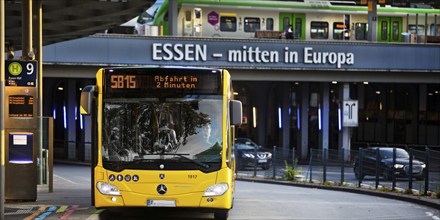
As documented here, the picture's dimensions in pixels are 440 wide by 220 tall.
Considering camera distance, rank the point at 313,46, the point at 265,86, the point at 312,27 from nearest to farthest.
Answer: the point at 313,46, the point at 312,27, the point at 265,86

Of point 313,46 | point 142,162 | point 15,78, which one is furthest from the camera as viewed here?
point 313,46

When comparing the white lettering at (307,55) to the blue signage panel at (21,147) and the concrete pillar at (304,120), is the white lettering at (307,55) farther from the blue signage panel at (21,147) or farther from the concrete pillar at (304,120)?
the blue signage panel at (21,147)

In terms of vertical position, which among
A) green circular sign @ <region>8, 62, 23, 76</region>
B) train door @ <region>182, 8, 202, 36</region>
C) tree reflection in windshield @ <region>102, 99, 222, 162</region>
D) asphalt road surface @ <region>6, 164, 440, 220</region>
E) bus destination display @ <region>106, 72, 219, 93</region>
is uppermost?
train door @ <region>182, 8, 202, 36</region>

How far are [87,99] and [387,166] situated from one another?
15274 millimetres

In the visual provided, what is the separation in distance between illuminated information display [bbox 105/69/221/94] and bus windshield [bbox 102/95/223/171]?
0.62 feet

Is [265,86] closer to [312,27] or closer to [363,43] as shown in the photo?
[312,27]

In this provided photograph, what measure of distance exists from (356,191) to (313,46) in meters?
17.0

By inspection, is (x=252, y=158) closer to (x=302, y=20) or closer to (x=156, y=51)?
(x=156, y=51)

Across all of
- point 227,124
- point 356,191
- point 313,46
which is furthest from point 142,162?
point 313,46

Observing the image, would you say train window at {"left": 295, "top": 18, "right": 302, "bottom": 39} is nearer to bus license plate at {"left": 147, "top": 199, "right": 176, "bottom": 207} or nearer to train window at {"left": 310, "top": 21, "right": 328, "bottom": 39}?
train window at {"left": 310, "top": 21, "right": 328, "bottom": 39}

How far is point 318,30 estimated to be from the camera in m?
49.6

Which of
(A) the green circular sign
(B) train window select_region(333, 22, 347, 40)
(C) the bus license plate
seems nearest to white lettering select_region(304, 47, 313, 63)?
(B) train window select_region(333, 22, 347, 40)

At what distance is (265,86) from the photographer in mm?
58469

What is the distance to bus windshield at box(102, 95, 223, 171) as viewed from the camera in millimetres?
12984
